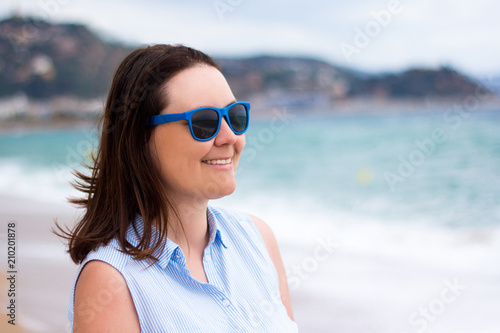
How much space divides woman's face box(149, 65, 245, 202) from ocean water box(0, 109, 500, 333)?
56 centimetres

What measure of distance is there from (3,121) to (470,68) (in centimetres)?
3095

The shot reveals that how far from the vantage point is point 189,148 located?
1.46 m

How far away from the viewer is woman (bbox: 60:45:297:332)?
135cm

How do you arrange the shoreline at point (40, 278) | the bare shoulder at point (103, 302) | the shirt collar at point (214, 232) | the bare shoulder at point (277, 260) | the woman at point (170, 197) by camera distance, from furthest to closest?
the shoreline at point (40, 278), the bare shoulder at point (277, 260), the shirt collar at point (214, 232), the woman at point (170, 197), the bare shoulder at point (103, 302)

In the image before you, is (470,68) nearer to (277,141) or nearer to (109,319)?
(277,141)

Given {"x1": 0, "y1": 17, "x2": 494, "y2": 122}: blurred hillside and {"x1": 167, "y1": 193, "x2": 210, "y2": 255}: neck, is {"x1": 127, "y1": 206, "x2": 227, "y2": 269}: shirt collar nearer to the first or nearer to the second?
{"x1": 167, "y1": 193, "x2": 210, "y2": 255}: neck

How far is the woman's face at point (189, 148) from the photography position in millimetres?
1457

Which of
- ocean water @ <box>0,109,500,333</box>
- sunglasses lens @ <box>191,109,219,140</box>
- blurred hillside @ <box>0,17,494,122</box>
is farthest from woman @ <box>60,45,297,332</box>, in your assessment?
blurred hillside @ <box>0,17,494,122</box>

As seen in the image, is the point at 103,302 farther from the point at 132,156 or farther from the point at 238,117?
the point at 238,117

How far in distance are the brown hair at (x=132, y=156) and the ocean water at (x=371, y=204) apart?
0.46m

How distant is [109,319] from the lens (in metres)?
1.23

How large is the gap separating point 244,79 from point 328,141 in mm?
6193

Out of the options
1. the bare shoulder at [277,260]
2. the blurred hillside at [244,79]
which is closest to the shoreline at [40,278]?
the bare shoulder at [277,260]

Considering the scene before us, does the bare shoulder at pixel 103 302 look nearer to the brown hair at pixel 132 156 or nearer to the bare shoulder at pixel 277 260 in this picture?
the brown hair at pixel 132 156
